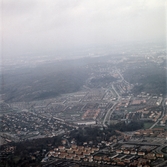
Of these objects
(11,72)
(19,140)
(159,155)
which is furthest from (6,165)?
(11,72)

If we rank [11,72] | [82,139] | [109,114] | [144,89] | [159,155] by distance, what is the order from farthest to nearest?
[11,72] < [144,89] < [109,114] < [82,139] < [159,155]

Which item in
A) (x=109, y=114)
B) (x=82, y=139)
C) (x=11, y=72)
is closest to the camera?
(x=82, y=139)

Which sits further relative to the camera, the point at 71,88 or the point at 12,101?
the point at 71,88

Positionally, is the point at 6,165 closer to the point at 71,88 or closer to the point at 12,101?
the point at 12,101

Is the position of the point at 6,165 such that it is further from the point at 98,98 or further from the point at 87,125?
the point at 98,98

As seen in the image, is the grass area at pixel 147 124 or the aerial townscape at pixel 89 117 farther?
the grass area at pixel 147 124

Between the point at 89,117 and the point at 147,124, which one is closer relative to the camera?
the point at 147,124

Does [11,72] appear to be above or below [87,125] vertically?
above

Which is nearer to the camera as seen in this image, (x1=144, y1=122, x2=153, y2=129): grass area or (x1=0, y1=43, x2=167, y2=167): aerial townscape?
(x1=0, y1=43, x2=167, y2=167): aerial townscape
